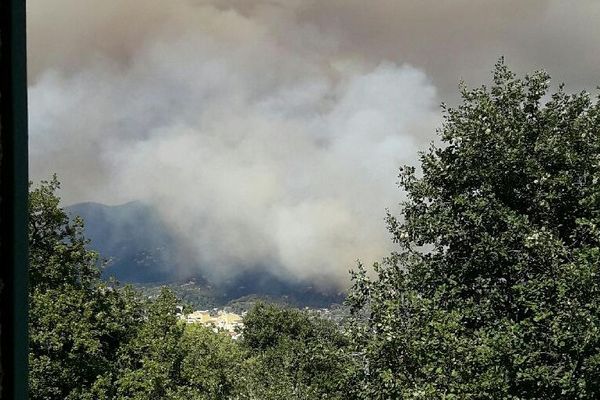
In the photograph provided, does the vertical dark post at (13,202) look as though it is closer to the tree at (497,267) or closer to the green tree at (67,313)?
the tree at (497,267)

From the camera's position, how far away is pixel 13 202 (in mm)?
2594

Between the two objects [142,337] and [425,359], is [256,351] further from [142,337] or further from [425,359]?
[425,359]

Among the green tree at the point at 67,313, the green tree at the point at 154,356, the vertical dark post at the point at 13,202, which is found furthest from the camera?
the green tree at the point at 154,356

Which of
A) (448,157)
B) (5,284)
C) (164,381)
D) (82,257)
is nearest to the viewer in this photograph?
(5,284)

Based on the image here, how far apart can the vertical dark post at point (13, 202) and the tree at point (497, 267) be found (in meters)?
16.3

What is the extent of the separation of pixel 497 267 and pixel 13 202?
71.4 feet

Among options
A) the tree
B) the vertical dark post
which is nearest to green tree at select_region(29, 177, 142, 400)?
the tree

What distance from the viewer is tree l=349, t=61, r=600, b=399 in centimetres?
1862

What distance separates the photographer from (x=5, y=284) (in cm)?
259

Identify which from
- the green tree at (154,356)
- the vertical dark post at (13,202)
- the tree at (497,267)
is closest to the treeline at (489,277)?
the tree at (497,267)

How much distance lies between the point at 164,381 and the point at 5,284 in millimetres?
33584

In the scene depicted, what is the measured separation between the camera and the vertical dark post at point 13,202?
8.54ft

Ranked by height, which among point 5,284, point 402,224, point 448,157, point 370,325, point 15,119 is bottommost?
point 5,284

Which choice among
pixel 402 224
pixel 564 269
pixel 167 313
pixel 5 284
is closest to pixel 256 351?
pixel 167 313
